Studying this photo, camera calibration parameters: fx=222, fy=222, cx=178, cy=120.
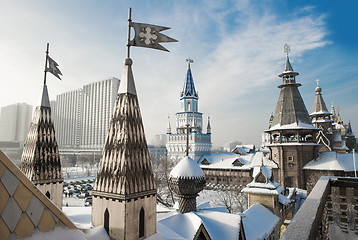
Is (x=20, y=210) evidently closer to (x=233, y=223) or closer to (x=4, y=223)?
(x=4, y=223)

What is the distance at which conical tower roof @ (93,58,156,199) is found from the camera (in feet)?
14.4

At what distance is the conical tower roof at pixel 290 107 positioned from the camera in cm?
2318

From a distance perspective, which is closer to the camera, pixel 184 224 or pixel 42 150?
pixel 42 150

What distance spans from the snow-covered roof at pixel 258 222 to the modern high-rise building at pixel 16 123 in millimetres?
10306

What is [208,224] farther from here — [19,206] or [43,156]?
[19,206]

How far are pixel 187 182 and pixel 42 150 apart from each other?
17.5 ft

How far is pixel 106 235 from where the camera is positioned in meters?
4.26

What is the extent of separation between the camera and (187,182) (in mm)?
9062

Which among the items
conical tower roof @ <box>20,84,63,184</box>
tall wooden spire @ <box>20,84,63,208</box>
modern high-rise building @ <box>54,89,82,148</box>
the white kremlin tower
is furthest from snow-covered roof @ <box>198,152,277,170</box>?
modern high-rise building @ <box>54,89,82,148</box>

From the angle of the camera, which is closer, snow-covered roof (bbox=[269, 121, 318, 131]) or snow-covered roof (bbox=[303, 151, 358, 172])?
snow-covered roof (bbox=[303, 151, 358, 172])

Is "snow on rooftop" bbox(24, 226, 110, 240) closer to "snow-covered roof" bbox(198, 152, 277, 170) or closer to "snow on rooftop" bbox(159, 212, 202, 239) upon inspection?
"snow on rooftop" bbox(159, 212, 202, 239)

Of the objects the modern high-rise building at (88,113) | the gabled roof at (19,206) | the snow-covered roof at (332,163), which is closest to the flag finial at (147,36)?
the gabled roof at (19,206)

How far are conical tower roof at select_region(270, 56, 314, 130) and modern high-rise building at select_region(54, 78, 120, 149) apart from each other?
52373 mm

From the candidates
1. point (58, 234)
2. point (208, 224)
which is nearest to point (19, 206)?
point (58, 234)
